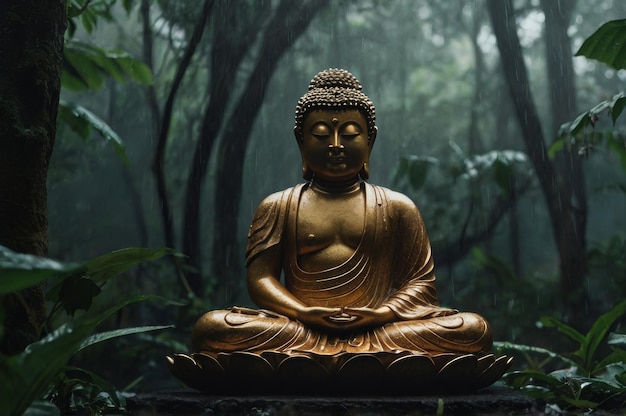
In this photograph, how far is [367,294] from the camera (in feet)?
11.9

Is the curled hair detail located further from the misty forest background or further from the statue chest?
the misty forest background

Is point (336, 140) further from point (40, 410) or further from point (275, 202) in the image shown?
point (40, 410)

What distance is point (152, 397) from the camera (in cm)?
310

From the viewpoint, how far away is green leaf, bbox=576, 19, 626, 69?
3.27 m

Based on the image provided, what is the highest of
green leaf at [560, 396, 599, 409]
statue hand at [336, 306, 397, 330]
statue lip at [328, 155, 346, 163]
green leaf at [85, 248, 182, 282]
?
statue lip at [328, 155, 346, 163]

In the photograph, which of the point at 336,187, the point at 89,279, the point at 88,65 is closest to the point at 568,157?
the point at 336,187

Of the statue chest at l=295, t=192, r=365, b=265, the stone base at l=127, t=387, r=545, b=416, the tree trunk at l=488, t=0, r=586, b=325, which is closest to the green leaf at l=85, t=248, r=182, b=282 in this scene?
the stone base at l=127, t=387, r=545, b=416

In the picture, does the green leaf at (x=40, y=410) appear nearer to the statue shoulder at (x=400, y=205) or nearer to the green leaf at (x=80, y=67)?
the statue shoulder at (x=400, y=205)

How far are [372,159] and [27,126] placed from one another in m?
4.96

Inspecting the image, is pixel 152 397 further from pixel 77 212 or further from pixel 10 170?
pixel 77 212

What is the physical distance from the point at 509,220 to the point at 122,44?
4.01m

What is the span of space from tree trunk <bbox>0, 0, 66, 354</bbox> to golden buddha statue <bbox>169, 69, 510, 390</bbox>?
848 mm

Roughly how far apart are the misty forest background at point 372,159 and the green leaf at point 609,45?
4.69 ft

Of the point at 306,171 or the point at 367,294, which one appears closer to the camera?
the point at 367,294
